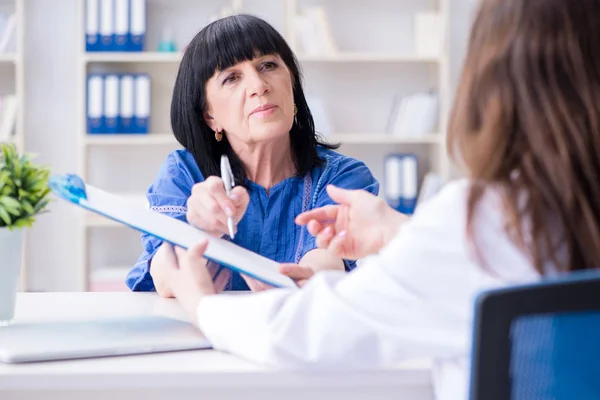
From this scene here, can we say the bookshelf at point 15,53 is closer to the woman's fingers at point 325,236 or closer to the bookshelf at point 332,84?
the bookshelf at point 332,84

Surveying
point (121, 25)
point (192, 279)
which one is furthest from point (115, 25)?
point (192, 279)

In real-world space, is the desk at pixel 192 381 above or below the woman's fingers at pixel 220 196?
below

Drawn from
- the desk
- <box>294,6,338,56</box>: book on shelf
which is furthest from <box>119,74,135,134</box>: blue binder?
the desk

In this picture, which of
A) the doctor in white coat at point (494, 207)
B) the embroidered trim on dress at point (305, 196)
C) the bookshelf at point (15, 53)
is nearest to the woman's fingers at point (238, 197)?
the embroidered trim on dress at point (305, 196)

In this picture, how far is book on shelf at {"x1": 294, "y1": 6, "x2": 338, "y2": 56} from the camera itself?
13.5 feet

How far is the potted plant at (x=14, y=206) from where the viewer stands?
4.16 ft

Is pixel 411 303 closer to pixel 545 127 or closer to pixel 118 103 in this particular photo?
pixel 545 127

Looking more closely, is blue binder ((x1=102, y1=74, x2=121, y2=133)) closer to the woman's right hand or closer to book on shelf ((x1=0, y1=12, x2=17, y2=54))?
book on shelf ((x1=0, y1=12, x2=17, y2=54))

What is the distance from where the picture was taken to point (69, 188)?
1218mm

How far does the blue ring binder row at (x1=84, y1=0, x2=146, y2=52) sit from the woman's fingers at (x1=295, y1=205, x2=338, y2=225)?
9.31 ft

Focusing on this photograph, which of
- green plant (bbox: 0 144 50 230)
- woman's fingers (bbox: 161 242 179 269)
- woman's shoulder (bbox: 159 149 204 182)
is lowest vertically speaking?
woman's fingers (bbox: 161 242 179 269)

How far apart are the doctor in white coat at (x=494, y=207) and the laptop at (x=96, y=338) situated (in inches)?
11.1

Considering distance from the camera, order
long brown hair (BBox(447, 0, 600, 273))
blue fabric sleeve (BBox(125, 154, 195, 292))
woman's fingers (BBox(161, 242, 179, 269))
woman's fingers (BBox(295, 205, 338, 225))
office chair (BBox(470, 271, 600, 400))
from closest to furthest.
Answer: office chair (BBox(470, 271, 600, 400))
long brown hair (BBox(447, 0, 600, 273))
woman's fingers (BBox(161, 242, 179, 269))
woman's fingers (BBox(295, 205, 338, 225))
blue fabric sleeve (BBox(125, 154, 195, 292))

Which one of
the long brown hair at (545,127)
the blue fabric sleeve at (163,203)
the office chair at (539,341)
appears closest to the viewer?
the office chair at (539,341)
